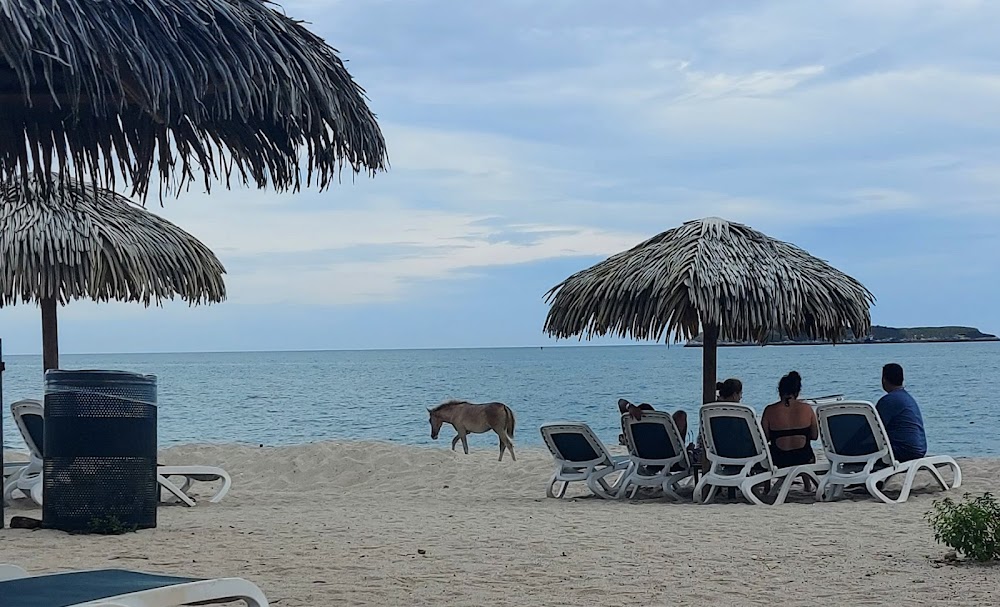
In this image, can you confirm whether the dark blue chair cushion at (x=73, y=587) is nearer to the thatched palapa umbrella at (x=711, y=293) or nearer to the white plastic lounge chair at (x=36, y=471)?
the white plastic lounge chair at (x=36, y=471)

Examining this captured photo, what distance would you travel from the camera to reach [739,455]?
27.9 ft

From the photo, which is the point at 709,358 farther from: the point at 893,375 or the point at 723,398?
the point at 893,375

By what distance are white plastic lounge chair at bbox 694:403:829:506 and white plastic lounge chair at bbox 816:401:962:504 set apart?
0.16m

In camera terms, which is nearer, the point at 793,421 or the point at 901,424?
the point at 793,421

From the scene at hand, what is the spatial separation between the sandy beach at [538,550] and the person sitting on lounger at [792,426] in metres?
0.33

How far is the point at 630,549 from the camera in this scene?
20.3ft

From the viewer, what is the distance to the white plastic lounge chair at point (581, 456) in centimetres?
920

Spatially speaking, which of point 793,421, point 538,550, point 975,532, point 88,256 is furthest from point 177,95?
point 793,421

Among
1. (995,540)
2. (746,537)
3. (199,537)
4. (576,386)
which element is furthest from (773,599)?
(576,386)

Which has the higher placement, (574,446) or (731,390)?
(731,390)

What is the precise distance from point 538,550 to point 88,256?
4.66m

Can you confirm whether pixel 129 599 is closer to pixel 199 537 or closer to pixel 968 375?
pixel 199 537

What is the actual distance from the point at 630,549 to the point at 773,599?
1.46 metres

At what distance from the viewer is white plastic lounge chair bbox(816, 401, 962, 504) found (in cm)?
828
